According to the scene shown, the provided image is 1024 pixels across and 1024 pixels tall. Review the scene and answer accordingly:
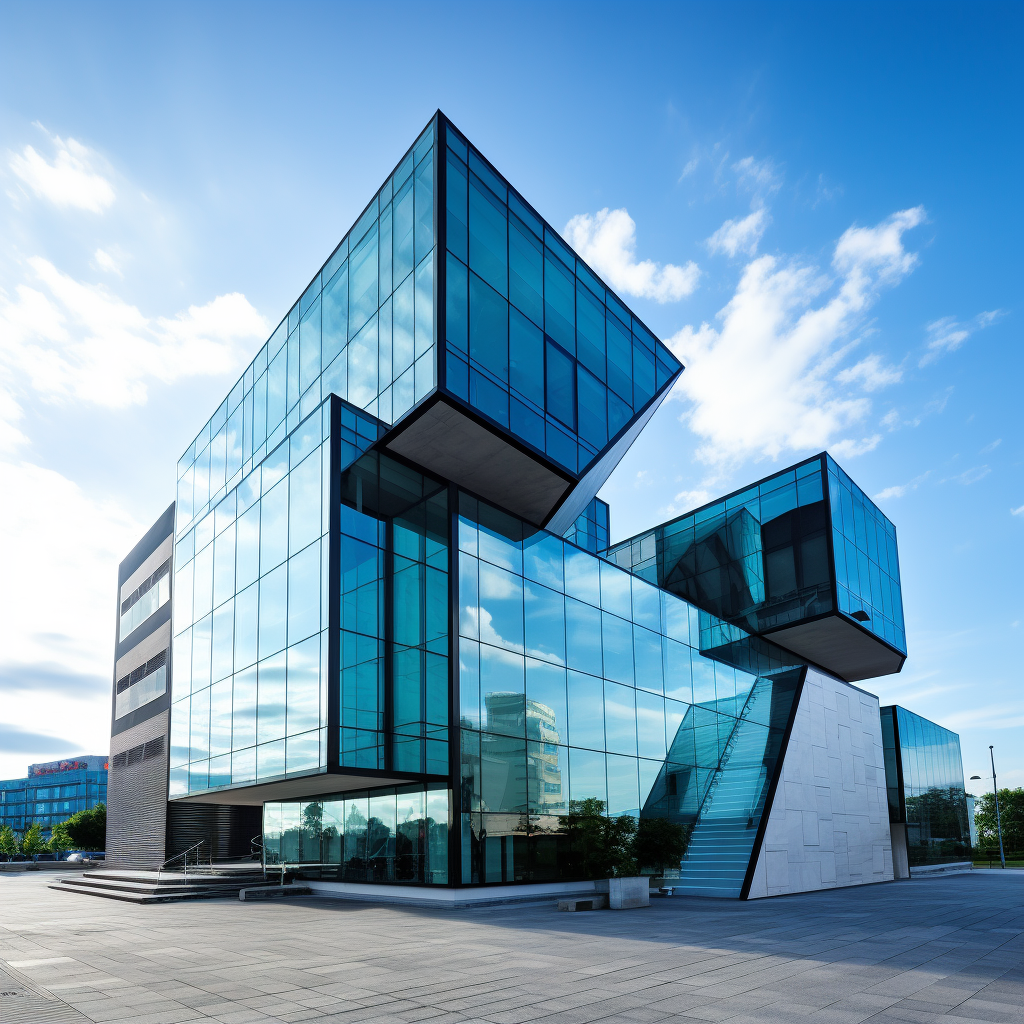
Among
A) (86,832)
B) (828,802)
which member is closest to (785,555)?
(828,802)

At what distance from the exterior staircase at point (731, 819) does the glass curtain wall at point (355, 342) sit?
17.7 metres

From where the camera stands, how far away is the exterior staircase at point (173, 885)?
25906mm

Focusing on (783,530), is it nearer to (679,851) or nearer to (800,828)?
(800,828)

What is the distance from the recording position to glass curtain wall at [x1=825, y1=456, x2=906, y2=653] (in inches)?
1487

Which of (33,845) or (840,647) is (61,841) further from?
(840,647)

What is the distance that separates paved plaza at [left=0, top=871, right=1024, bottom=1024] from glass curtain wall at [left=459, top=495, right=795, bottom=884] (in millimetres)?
3410

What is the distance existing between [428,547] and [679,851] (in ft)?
40.4

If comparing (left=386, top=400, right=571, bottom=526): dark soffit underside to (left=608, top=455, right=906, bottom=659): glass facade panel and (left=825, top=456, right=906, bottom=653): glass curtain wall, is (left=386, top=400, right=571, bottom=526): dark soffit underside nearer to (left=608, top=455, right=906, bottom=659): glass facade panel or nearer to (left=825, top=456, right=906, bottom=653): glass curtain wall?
(left=608, top=455, right=906, bottom=659): glass facade panel

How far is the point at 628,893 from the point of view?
22359 mm

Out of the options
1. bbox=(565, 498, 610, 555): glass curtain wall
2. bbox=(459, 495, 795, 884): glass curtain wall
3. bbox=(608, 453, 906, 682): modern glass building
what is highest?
bbox=(565, 498, 610, 555): glass curtain wall

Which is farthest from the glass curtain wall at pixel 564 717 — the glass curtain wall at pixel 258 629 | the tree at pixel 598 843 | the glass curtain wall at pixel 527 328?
the glass curtain wall at pixel 258 629

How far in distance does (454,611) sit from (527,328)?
9.68 meters

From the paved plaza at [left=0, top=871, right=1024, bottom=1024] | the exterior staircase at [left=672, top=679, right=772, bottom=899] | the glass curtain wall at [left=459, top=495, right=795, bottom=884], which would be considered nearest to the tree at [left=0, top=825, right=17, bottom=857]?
the paved plaza at [left=0, top=871, right=1024, bottom=1024]

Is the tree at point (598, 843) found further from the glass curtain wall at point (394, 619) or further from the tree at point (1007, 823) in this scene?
the tree at point (1007, 823)
